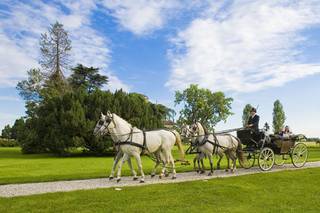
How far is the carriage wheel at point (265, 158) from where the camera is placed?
55.1ft

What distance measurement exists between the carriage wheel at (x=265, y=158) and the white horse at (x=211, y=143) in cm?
103

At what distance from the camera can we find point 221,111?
77375 mm

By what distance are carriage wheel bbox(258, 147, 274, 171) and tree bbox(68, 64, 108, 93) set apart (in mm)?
42278

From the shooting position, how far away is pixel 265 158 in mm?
17031

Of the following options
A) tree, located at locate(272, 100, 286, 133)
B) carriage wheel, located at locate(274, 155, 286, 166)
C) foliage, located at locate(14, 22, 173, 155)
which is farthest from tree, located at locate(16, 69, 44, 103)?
tree, located at locate(272, 100, 286, 133)

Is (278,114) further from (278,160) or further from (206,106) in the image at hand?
(278,160)

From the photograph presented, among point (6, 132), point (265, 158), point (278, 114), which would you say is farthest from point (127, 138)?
point (6, 132)

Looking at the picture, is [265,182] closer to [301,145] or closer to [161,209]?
[161,209]

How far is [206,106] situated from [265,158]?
59716mm

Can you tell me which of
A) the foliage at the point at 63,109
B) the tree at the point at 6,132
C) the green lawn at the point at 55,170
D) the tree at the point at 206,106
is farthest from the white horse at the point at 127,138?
the tree at the point at 6,132

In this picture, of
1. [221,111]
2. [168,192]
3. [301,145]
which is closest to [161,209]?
[168,192]

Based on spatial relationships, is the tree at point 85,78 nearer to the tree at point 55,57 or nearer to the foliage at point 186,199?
the tree at point 55,57

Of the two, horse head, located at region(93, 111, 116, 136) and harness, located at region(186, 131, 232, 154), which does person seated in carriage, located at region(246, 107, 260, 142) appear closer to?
harness, located at region(186, 131, 232, 154)

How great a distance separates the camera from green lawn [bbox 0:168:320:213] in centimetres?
896
